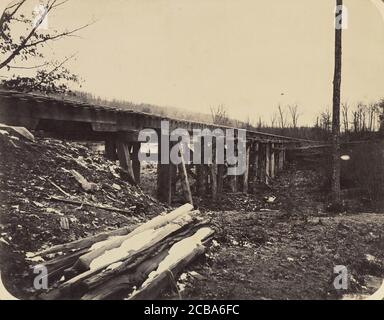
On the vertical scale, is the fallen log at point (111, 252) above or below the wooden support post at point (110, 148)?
below

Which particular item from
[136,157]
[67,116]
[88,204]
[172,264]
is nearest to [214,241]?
[172,264]

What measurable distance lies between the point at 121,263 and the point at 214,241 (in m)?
2.64

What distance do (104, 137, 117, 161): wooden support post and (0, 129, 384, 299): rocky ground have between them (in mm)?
582

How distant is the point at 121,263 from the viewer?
14.5 ft

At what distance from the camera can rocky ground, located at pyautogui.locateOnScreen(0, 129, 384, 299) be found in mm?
5098

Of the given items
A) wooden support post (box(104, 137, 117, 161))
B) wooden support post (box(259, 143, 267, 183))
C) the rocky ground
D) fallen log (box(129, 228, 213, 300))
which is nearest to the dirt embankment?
the rocky ground

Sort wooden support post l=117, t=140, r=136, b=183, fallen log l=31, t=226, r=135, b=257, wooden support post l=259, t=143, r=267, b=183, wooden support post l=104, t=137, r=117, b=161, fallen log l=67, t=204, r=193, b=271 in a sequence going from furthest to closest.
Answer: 1. wooden support post l=259, t=143, r=267, b=183
2. wooden support post l=104, t=137, r=117, b=161
3. wooden support post l=117, t=140, r=136, b=183
4. fallen log l=31, t=226, r=135, b=257
5. fallen log l=67, t=204, r=193, b=271

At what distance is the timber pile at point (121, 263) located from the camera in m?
4.13

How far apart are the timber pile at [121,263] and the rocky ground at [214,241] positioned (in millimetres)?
268

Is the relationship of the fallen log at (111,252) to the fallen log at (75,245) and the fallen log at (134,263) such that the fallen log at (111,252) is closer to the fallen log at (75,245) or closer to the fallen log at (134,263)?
the fallen log at (134,263)

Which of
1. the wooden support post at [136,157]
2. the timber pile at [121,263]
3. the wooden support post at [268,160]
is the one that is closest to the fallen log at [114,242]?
the timber pile at [121,263]

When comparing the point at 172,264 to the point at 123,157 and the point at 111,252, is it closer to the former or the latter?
the point at 111,252

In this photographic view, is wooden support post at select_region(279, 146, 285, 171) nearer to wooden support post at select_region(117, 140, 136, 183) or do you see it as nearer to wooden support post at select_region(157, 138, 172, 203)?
wooden support post at select_region(157, 138, 172, 203)

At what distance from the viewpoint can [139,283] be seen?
452 centimetres
